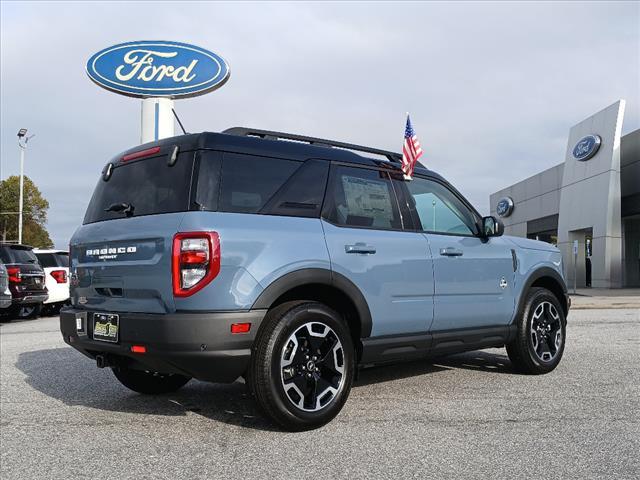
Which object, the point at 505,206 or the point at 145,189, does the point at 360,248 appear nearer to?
the point at 145,189

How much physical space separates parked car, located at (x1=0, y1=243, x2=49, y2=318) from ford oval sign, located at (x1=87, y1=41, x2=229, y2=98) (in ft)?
21.0

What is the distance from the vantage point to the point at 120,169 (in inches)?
189

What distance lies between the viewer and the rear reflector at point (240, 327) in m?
3.89

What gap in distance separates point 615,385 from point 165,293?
13.4ft

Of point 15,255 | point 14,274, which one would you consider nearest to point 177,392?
point 14,274

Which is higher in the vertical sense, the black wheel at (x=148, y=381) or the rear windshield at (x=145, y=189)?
the rear windshield at (x=145, y=189)

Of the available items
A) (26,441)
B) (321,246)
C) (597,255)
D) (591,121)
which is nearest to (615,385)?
(321,246)

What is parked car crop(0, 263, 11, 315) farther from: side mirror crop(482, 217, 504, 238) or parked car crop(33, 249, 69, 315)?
side mirror crop(482, 217, 504, 238)

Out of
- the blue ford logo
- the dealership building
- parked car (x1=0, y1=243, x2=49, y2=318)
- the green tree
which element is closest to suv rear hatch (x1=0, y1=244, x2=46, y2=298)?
parked car (x1=0, y1=243, x2=49, y2=318)

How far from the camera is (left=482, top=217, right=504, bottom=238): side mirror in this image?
569 cm

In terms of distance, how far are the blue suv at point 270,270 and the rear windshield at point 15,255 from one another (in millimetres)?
9525

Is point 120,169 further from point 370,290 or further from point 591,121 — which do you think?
point 591,121

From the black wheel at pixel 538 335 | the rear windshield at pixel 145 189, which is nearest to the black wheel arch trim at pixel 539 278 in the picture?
the black wheel at pixel 538 335

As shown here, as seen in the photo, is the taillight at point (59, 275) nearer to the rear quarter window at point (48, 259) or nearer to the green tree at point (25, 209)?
the rear quarter window at point (48, 259)
